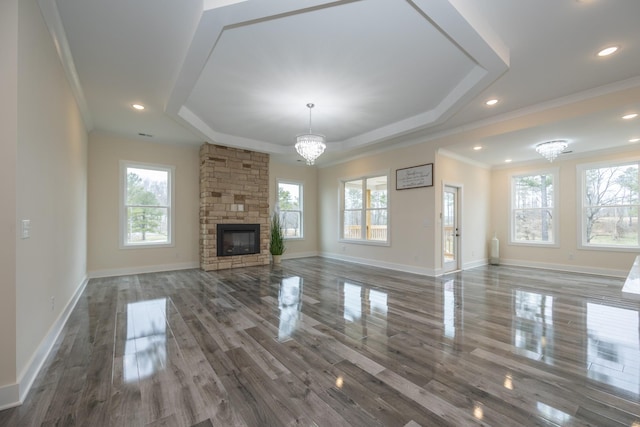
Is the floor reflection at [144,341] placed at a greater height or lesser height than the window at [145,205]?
lesser

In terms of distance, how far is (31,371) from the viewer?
1.96 m

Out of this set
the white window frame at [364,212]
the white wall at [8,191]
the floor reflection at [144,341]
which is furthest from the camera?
the white window frame at [364,212]

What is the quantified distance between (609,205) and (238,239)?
26.7 feet

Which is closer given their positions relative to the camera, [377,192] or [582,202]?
[582,202]

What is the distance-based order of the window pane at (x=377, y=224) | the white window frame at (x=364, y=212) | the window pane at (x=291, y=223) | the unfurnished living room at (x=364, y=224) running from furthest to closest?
the window pane at (x=291, y=223)
the window pane at (x=377, y=224)
the white window frame at (x=364, y=212)
the unfurnished living room at (x=364, y=224)

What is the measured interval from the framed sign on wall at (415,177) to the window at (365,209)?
21.2 inches

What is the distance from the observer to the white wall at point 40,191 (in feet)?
6.08

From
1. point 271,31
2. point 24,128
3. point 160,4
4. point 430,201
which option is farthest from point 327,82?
point 430,201

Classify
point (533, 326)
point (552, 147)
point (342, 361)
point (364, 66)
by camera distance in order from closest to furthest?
1. point (342, 361)
2. point (533, 326)
3. point (364, 66)
4. point (552, 147)

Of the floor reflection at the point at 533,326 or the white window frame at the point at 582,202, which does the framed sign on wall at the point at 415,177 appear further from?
the white window frame at the point at 582,202

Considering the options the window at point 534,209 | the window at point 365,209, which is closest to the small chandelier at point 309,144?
the window at point 365,209

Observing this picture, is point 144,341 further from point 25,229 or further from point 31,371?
point 25,229

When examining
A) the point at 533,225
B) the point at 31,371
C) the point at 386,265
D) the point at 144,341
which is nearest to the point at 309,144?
the point at 144,341

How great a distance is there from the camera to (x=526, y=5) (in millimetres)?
2256
